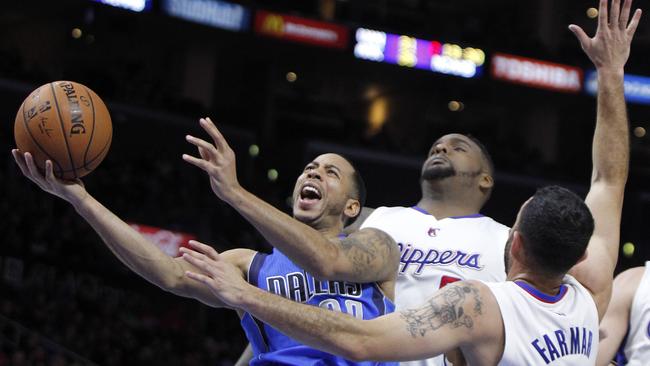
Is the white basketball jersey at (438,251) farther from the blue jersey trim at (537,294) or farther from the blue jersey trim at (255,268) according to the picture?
the blue jersey trim at (537,294)

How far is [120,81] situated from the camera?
18.7 meters

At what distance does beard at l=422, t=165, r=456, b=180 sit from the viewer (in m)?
4.57

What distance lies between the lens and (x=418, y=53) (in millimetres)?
19875

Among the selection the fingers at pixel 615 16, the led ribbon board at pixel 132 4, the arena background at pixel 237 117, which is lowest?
the arena background at pixel 237 117

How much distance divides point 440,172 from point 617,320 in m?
1.17

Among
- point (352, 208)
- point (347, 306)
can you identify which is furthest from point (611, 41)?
point (347, 306)

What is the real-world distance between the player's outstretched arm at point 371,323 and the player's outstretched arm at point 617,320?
→ 1.16 meters

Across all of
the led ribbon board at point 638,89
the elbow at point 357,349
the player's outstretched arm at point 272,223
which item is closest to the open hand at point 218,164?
the player's outstretched arm at point 272,223

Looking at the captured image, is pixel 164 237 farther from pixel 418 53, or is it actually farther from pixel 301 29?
pixel 418 53

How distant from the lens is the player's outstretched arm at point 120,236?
3771 mm

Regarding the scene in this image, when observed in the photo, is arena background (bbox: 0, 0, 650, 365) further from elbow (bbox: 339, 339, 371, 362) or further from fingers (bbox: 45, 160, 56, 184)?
elbow (bbox: 339, 339, 371, 362)

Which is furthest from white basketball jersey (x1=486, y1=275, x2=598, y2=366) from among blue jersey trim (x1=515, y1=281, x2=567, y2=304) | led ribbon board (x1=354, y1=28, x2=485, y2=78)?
led ribbon board (x1=354, y1=28, x2=485, y2=78)

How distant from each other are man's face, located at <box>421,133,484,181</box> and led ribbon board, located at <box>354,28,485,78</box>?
15.0 metres

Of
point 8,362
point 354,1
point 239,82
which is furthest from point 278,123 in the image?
point 8,362
